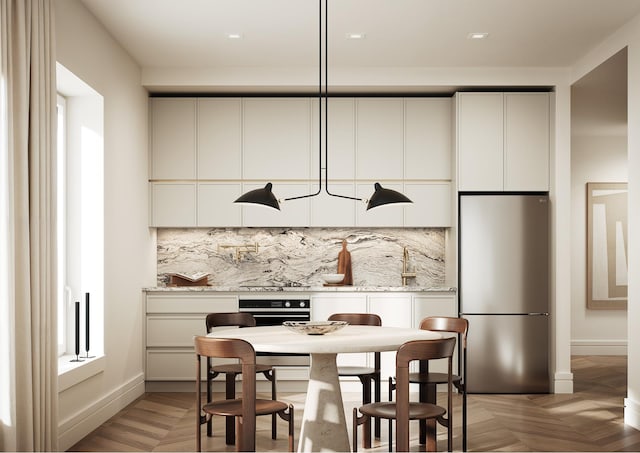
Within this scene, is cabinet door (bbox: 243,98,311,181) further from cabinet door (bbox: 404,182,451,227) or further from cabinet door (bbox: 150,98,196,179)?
cabinet door (bbox: 404,182,451,227)

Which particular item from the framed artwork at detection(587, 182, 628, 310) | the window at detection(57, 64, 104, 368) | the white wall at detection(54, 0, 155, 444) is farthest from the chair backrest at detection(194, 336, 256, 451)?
the framed artwork at detection(587, 182, 628, 310)

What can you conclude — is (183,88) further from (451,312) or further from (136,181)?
(451,312)

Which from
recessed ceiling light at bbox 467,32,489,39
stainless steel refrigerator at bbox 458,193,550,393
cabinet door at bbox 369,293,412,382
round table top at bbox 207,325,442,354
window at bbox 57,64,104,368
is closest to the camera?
round table top at bbox 207,325,442,354

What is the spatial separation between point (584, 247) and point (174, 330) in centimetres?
535

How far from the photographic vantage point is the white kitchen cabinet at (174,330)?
254 inches

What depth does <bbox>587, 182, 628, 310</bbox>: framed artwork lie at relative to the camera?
8.92 m

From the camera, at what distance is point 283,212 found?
6816 millimetres

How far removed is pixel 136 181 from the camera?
6293mm

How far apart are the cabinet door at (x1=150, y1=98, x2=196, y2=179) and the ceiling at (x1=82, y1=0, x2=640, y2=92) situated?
0.51m

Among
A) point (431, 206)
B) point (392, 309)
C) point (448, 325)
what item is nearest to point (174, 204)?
point (392, 309)

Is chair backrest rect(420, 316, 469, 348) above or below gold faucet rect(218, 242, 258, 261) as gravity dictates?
below

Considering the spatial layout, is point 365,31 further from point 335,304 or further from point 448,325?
point 335,304

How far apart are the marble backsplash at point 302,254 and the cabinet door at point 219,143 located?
2.12 feet

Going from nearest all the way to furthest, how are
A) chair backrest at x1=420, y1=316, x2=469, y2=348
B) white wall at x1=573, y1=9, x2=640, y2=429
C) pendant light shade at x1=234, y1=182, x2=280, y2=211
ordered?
pendant light shade at x1=234, y1=182, x2=280, y2=211
chair backrest at x1=420, y1=316, x2=469, y2=348
white wall at x1=573, y1=9, x2=640, y2=429
